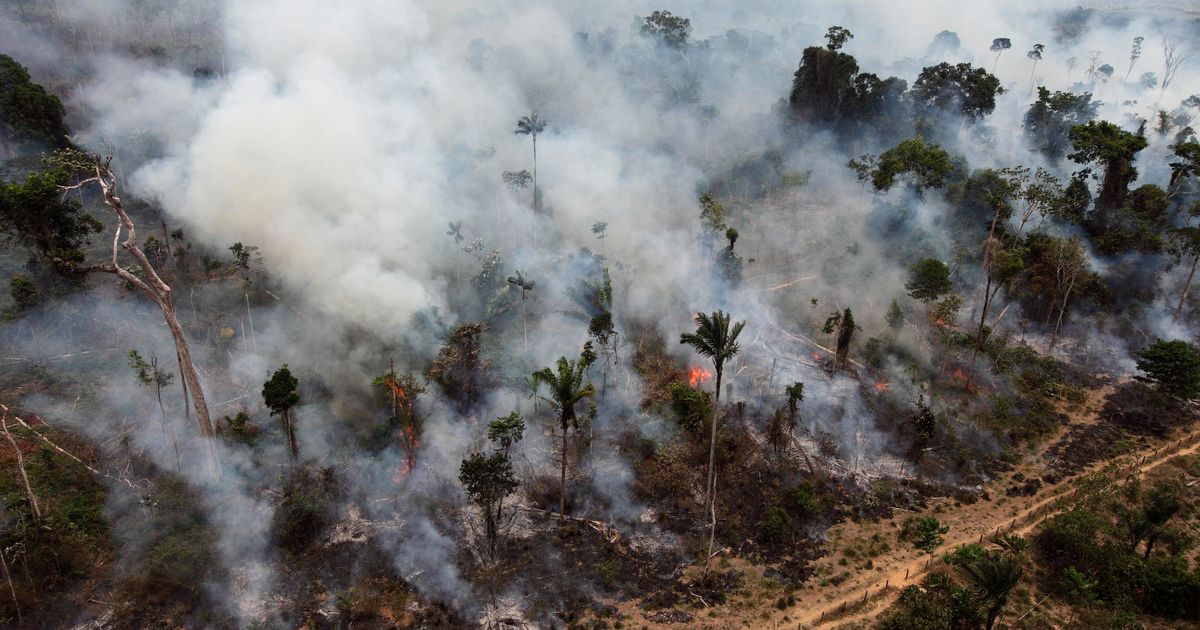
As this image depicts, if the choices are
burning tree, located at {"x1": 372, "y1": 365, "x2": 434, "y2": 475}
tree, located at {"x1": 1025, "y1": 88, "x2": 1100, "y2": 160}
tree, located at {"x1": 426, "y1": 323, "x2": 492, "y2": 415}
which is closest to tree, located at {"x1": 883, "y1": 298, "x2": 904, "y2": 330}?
tree, located at {"x1": 426, "y1": 323, "x2": 492, "y2": 415}

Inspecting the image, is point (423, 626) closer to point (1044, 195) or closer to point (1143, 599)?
point (1143, 599)

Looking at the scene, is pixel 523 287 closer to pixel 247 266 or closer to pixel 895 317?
pixel 247 266

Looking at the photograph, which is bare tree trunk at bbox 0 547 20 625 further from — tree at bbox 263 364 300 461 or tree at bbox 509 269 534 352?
tree at bbox 509 269 534 352

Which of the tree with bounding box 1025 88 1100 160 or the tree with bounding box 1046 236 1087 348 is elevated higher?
the tree with bounding box 1025 88 1100 160

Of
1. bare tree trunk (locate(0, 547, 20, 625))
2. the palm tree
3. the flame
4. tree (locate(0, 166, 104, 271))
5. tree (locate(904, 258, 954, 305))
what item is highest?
tree (locate(904, 258, 954, 305))

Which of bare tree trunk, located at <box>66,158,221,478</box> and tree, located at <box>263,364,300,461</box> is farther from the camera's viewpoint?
tree, located at <box>263,364,300,461</box>

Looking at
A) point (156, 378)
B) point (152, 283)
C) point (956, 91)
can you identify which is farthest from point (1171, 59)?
point (156, 378)

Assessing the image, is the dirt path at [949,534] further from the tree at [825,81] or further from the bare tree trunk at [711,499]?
the tree at [825,81]
